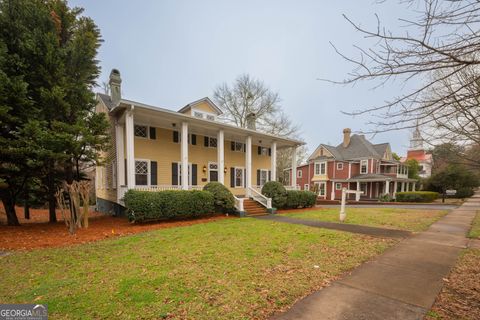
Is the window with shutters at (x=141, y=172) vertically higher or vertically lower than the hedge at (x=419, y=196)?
higher

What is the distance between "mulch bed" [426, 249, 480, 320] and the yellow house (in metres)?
8.76

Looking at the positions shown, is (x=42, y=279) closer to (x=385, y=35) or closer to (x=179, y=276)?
(x=179, y=276)

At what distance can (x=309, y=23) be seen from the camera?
3.87 meters

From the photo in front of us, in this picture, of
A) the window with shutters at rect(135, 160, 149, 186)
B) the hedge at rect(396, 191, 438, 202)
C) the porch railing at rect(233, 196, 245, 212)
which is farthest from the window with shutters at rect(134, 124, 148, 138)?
the hedge at rect(396, 191, 438, 202)

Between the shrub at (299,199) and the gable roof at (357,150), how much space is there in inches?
589

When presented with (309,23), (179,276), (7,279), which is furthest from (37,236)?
(309,23)

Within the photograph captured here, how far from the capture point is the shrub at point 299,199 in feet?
47.4

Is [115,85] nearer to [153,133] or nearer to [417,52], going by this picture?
[153,133]

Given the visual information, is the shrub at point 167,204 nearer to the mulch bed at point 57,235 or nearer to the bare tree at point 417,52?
the mulch bed at point 57,235

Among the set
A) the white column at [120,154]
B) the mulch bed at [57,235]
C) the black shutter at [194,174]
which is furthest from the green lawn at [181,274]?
the black shutter at [194,174]

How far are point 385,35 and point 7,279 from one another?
24.1ft

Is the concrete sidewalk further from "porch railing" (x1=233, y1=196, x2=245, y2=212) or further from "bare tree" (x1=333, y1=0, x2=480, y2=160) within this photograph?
"porch railing" (x1=233, y1=196, x2=245, y2=212)

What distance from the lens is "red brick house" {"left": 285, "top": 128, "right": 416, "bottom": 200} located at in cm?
2745

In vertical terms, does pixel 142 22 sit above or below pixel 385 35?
above
